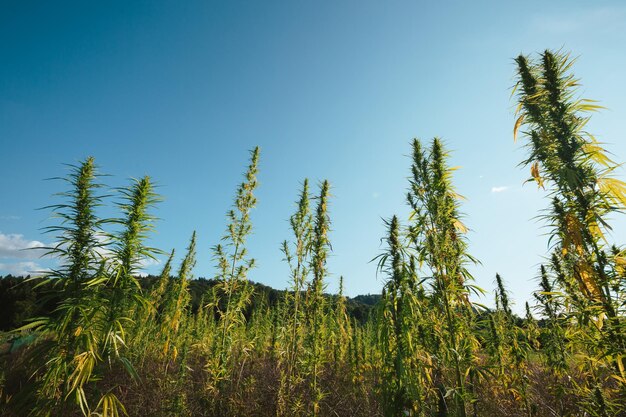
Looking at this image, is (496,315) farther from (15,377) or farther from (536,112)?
(15,377)

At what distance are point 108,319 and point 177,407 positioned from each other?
2.36 meters

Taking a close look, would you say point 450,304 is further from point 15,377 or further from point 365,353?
point 15,377

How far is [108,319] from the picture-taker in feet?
15.1

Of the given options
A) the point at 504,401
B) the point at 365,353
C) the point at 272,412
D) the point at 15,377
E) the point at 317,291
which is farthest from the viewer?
the point at 365,353

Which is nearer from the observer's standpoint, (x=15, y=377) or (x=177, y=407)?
(x=177, y=407)

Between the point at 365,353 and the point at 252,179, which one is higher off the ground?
the point at 252,179

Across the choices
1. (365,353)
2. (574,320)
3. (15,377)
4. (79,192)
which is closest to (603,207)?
(574,320)

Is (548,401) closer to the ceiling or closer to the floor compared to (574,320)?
closer to the floor

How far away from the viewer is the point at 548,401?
7.94m

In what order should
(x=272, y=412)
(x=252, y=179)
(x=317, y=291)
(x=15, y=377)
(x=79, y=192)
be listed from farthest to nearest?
(x=15, y=377) < (x=252, y=179) < (x=317, y=291) < (x=272, y=412) < (x=79, y=192)

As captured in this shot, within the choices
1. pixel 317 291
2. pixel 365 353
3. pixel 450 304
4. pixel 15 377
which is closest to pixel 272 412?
pixel 317 291

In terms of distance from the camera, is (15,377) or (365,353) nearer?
(15,377)

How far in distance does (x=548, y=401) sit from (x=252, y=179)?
37.8ft

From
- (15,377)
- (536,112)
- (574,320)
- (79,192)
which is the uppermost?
(536,112)
